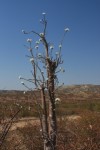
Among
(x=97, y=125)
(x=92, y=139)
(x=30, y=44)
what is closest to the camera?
(x=30, y=44)

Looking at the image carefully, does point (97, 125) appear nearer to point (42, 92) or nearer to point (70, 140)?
point (70, 140)

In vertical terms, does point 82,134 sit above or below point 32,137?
above

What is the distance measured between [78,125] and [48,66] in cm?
757

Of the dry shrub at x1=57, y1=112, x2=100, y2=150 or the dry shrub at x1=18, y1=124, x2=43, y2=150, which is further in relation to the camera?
the dry shrub at x1=18, y1=124, x2=43, y2=150

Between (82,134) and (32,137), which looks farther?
(32,137)

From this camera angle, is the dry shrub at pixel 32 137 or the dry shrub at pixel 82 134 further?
the dry shrub at pixel 32 137

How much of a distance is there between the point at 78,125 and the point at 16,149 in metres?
3.17

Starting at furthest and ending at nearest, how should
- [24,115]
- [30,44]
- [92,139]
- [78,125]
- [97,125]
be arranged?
[24,115] < [78,125] < [97,125] < [92,139] < [30,44]

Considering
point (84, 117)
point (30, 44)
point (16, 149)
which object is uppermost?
point (30, 44)

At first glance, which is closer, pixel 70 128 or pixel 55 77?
pixel 55 77

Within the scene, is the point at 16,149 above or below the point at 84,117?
below

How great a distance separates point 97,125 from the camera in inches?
522

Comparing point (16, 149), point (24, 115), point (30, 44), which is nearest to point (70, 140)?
point (16, 149)

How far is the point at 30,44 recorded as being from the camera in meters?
7.05
